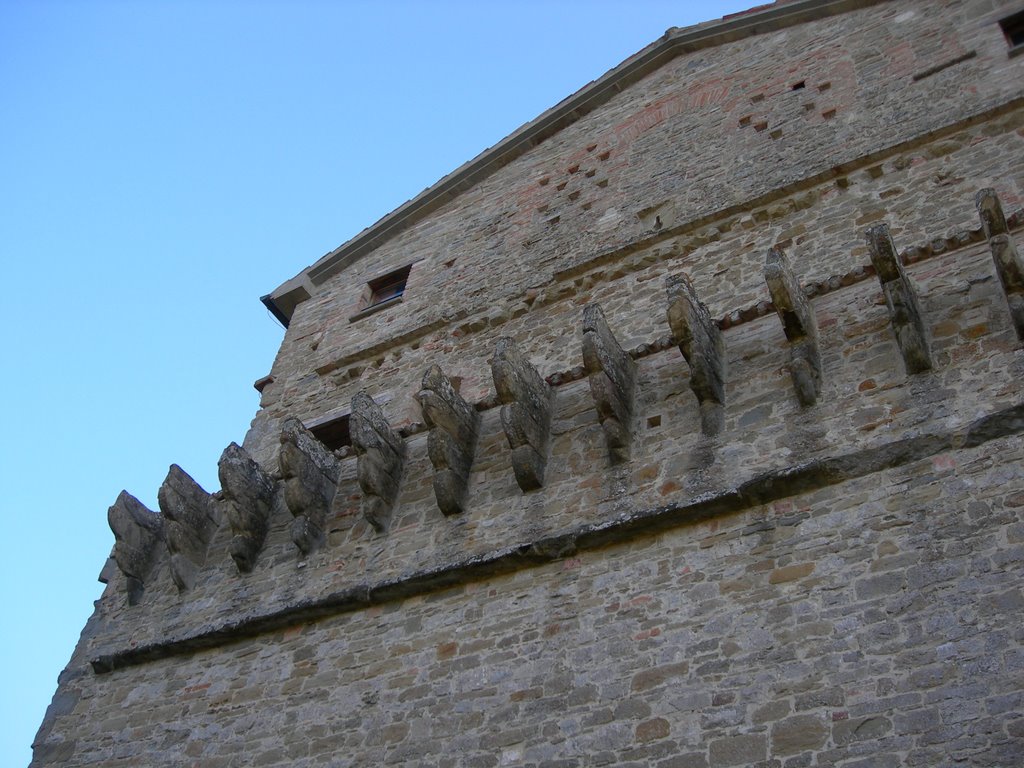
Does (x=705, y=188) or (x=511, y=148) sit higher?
(x=511, y=148)

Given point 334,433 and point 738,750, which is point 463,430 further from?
point 738,750

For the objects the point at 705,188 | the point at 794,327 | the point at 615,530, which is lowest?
the point at 615,530

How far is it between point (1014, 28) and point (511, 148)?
16.9ft

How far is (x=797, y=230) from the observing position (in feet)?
25.3

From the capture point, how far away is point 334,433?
8.88 meters

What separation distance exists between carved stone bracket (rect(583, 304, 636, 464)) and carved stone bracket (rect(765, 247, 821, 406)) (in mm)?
1042

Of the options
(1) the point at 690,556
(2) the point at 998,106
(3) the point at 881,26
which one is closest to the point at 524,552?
(1) the point at 690,556

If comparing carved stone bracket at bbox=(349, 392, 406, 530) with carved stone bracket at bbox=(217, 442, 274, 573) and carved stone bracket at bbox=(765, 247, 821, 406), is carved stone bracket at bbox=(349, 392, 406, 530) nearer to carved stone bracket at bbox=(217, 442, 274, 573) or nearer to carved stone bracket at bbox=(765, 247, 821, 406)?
carved stone bracket at bbox=(217, 442, 274, 573)

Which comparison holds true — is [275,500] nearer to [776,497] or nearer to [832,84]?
[776,497]

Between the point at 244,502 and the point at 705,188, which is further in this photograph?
the point at 705,188

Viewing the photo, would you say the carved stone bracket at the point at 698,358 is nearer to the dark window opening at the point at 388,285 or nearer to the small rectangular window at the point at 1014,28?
the small rectangular window at the point at 1014,28

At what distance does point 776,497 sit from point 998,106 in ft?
13.1

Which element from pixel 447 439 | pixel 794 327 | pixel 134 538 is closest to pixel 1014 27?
pixel 794 327

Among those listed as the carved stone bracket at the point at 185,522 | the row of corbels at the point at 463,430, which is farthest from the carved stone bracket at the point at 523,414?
the carved stone bracket at the point at 185,522
